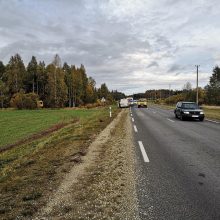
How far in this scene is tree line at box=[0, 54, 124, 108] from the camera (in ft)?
272

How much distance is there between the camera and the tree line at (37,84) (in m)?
82.8

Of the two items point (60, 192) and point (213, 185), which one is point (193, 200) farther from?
point (60, 192)

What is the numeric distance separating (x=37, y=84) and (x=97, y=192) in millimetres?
97521

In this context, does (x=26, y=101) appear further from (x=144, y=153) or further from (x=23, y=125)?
(x=144, y=153)

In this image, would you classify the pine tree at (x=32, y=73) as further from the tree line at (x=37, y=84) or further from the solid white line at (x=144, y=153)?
the solid white line at (x=144, y=153)

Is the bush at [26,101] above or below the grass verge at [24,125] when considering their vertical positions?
above

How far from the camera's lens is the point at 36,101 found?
76.2m

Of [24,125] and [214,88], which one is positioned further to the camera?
[214,88]

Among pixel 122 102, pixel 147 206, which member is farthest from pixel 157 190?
pixel 122 102

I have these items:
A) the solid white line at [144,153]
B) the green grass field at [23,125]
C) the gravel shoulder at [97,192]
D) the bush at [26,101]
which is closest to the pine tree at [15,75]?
the bush at [26,101]

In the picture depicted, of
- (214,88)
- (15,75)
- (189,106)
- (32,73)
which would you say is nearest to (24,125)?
(189,106)

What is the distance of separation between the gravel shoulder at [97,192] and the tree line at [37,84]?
7000 cm

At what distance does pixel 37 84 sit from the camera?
99.8 meters

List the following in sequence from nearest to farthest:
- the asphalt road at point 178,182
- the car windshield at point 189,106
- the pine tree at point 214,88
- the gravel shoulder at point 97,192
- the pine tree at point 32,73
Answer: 1. the gravel shoulder at point 97,192
2. the asphalt road at point 178,182
3. the car windshield at point 189,106
4. the pine tree at point 214,88
5. the pine tree at point 32,73
